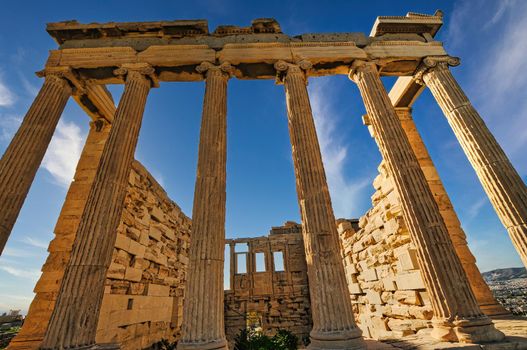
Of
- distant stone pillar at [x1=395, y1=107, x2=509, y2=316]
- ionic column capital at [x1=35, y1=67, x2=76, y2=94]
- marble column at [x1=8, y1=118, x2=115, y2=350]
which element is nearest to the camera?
marble column at [x1=8, y1=118, x2=115, y2=350]

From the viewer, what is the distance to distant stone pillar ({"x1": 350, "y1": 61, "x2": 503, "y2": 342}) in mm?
4988

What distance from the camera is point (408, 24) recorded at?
9.48 metres

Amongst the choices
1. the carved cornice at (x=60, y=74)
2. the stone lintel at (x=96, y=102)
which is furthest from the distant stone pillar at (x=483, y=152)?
the carved cornice at (x=60, y=74)

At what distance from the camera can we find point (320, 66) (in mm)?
9047

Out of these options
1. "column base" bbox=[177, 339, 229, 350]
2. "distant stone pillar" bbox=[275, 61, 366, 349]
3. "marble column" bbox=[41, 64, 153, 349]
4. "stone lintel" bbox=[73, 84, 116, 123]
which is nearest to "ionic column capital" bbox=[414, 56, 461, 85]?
"distant stone pillar" bbox=[275, 61, 366, 349]

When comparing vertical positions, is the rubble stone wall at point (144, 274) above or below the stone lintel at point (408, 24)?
below

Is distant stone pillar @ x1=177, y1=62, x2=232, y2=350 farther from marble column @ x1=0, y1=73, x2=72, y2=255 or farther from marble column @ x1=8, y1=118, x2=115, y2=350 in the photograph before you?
marble column @ x1=0, y1=73, x2=72, y2=255

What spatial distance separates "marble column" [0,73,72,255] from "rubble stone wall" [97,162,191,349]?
7.83 feet

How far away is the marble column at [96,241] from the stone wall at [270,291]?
14.7m

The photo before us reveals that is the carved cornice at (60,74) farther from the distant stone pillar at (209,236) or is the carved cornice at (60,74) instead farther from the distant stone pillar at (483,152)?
the distant stone pillar at (483,152)

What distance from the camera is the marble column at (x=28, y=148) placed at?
20.7 ft

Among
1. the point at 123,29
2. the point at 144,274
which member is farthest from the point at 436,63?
the point at 144,274

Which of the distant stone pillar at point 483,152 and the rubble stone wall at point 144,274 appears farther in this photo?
the rubble stone wall at point 144,274

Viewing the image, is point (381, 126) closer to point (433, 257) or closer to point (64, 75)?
point (433, 257)
